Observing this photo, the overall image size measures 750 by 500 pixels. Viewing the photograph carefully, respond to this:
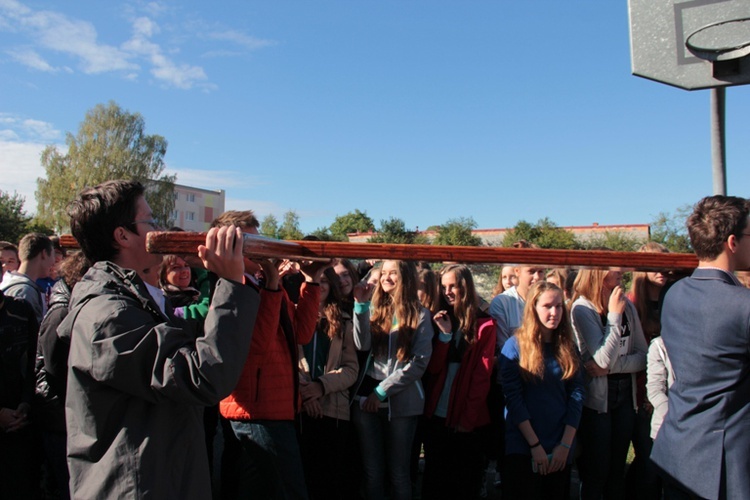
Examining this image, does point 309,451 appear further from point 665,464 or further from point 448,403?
point 665,464

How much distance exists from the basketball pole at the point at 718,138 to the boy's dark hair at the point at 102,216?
3.19 meters

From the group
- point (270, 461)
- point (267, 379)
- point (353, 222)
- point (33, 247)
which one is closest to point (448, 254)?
point (267, 379)

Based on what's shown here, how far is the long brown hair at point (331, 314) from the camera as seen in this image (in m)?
4.64

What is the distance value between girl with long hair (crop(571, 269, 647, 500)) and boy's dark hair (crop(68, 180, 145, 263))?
3492mm

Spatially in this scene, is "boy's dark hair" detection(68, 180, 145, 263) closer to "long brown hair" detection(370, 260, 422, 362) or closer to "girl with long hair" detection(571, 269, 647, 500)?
"long brown hair" detection(370, 260, 422, 362)

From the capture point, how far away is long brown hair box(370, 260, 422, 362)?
4.61 m

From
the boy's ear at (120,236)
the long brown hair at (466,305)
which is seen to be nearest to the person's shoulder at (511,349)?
the long brown hair at (466,305)

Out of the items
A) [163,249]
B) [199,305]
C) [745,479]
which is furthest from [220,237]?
[745,479]

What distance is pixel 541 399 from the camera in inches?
162

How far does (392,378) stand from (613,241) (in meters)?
35.9

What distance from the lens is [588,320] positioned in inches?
177

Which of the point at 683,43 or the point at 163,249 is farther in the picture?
the point at 683,43

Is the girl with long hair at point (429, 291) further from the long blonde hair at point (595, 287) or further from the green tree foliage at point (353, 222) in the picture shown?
the green tree foliage at point (353, 222)

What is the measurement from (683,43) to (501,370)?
8.11ft
